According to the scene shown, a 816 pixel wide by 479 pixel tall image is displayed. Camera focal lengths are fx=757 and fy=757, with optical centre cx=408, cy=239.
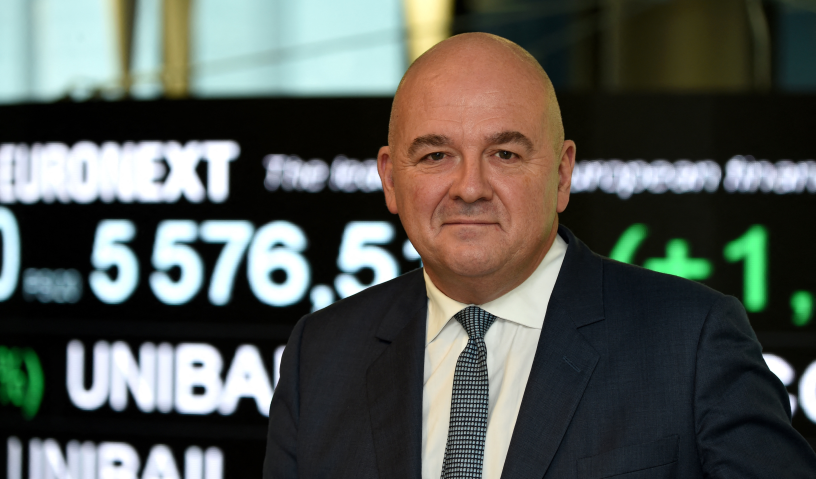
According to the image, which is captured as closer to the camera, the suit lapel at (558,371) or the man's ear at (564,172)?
the suit lapel at (558,371)

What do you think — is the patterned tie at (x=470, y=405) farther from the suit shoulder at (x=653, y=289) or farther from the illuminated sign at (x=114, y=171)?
the illuminated sign at (x=114, y=171)

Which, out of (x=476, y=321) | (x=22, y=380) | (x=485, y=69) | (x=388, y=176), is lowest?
(x=22, y=380)

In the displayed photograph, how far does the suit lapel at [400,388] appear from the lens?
1211 millimetres

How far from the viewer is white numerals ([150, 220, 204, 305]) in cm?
268

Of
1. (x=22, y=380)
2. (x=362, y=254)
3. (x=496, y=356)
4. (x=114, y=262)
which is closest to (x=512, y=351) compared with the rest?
(x=496, y=356)

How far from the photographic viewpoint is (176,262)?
2.70 m

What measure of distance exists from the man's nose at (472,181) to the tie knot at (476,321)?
210 mm

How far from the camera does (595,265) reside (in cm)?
130

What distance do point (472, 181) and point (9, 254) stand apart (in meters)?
2.25

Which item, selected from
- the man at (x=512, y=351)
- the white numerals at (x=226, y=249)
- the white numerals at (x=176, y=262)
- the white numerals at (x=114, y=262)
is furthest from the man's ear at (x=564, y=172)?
the white numerals at (x=114, y=262)

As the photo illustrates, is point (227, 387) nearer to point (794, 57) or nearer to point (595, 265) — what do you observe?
point (595, 265)

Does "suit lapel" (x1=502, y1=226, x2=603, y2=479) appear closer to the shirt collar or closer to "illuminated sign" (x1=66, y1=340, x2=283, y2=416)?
the shirt collar

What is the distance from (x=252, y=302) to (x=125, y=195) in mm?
601

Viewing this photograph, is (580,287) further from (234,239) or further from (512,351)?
(234,239)
